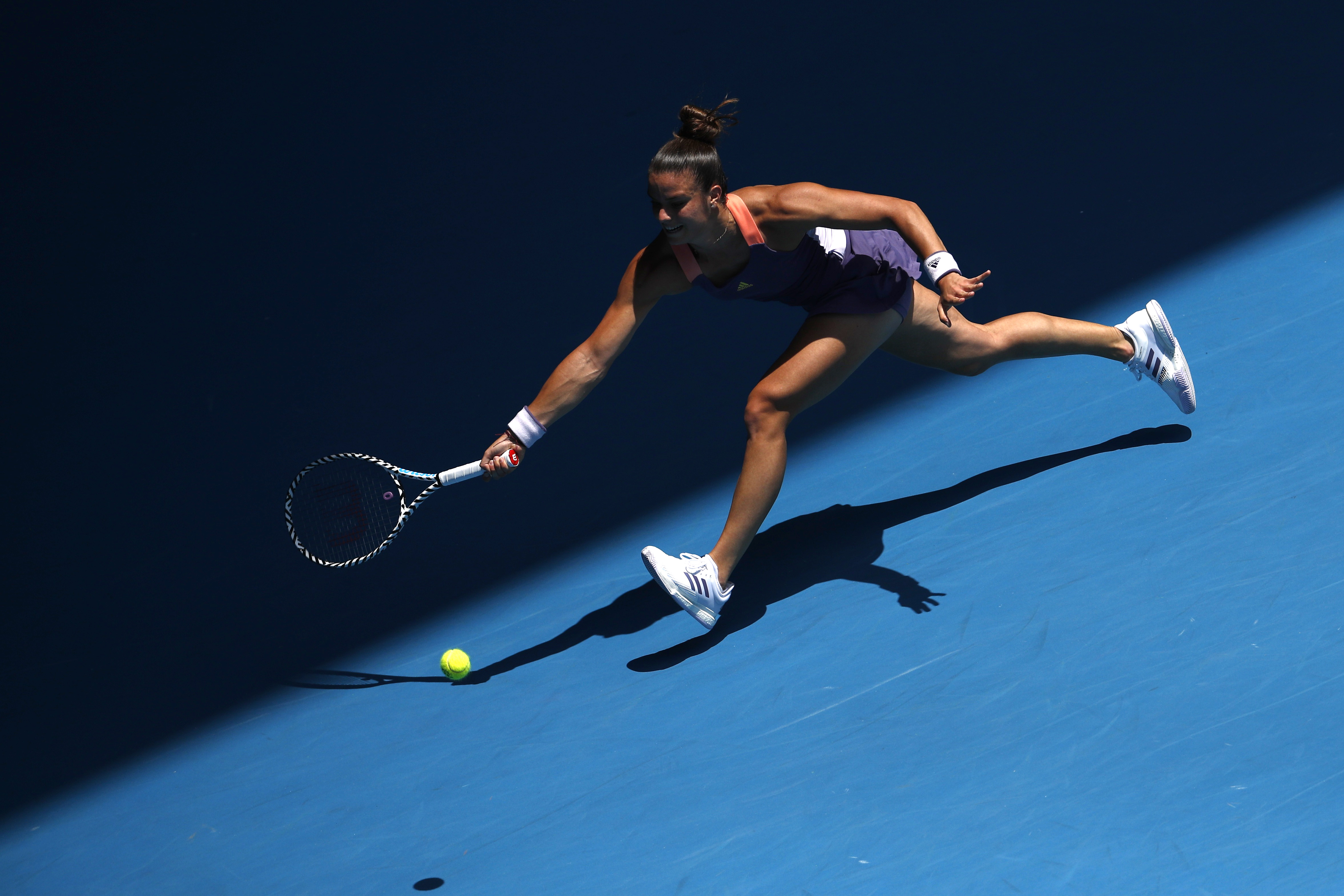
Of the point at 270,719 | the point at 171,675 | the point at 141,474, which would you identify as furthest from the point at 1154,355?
the point at 141,474

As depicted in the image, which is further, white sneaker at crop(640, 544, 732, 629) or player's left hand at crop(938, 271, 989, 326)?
white sneaker at crop(640, 544, 732, 629)

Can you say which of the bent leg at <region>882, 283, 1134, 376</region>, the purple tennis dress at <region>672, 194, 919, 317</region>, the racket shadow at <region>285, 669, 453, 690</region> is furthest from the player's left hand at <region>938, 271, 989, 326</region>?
the racket shadow at <region>285, 669, 453, 690</region>

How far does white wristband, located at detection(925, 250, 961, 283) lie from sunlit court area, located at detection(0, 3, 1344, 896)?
1.9 inches

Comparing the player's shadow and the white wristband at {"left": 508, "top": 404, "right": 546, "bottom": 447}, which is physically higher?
the white wristband at {"left": 508, "top": 404, "right": 546, "bottom": 447}

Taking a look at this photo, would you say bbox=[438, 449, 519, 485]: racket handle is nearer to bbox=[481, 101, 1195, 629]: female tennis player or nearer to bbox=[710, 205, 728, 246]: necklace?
bbox=[481, 101, 1195, 629]: female tennis player

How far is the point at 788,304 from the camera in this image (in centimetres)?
359

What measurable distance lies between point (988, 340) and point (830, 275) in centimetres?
56

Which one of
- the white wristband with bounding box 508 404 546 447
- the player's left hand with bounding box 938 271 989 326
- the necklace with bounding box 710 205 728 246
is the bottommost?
the player's left hand with bounding box 938 271 989 326

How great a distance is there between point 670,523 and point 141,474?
2.07 metres

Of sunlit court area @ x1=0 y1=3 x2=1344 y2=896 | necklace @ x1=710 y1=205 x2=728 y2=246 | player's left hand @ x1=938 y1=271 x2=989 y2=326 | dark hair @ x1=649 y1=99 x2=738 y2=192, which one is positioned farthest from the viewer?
necklace @ x1=710 y1=205 x2=728 y2=246

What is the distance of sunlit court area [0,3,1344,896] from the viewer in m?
2.63

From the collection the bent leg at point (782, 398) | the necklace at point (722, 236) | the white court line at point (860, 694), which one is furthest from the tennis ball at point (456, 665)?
the necklace at point (722, 236)

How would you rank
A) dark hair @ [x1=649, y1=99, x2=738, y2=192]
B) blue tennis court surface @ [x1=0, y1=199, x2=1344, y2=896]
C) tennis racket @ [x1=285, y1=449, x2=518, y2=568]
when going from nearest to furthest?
blue tennis court surface @ [x1=0, y1=199, x2=1344, y2=896], dark hair @ [x1=649, y1=99, x2=738, y2=192], tennis racket @ [x1=285, y1=449, x2=518, y2=568]

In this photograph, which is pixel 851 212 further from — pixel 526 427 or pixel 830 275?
pixel 526 427
